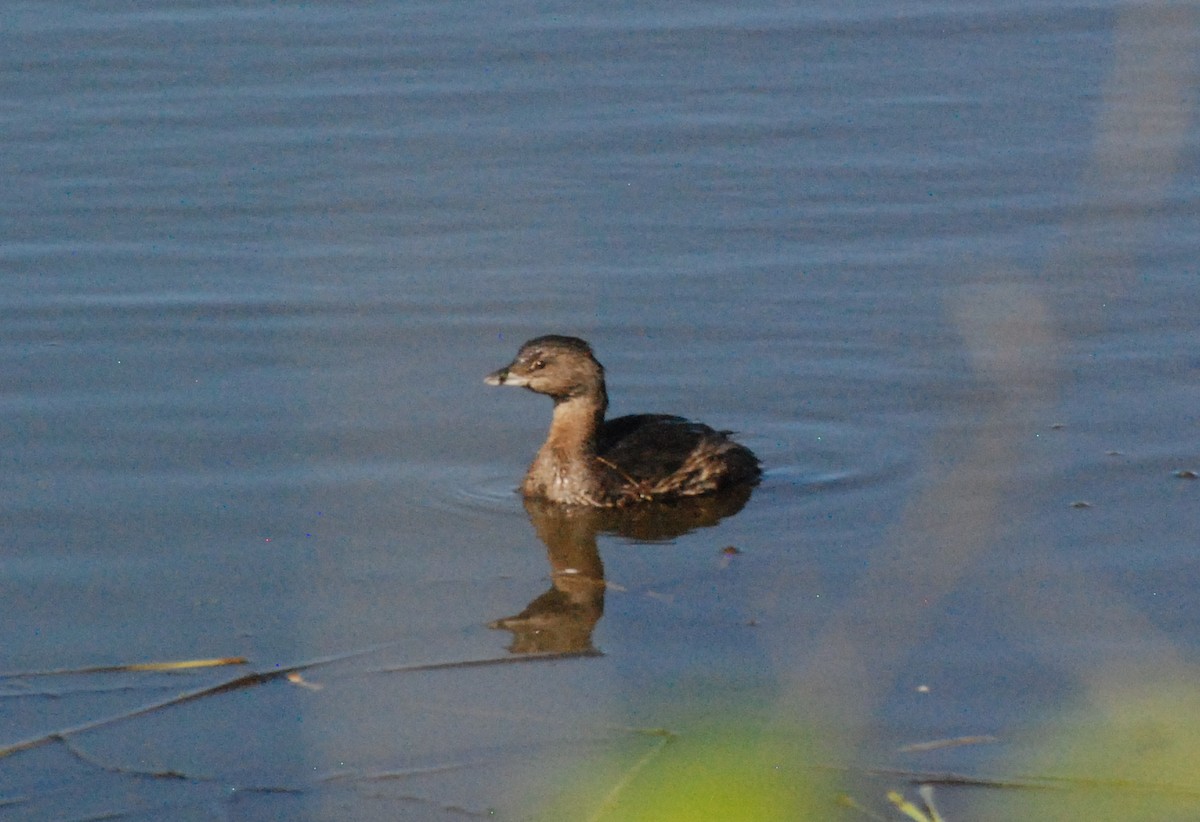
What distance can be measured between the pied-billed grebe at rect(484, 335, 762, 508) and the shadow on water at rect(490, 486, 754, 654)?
6 centimetres

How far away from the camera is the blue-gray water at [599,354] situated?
6.68 metres

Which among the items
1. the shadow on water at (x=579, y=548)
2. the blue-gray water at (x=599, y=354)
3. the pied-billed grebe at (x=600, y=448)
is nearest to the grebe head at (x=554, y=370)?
the pied-billed grebe at (x=600, y=448)

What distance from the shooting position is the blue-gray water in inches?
263

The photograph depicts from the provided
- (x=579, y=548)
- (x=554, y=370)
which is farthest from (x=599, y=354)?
(x=579, y=548)

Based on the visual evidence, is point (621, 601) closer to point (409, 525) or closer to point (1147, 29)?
point (409, 525)

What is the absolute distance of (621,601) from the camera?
7.75 m

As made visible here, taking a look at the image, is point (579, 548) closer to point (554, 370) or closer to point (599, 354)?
point (554, 370)

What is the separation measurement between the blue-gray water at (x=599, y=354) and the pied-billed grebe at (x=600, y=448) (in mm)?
229

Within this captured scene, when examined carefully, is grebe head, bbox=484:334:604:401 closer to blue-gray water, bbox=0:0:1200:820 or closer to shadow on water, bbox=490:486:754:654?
blue-gray water, bbox=0:0:1200:820

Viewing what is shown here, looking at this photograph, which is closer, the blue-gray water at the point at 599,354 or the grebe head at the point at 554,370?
the blue-gray water at the point at 599,354

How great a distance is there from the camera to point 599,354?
10.3 meters

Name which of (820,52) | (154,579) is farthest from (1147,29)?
(154,579)

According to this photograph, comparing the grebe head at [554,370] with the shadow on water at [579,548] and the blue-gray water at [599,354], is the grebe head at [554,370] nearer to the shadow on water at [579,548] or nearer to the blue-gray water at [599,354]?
the blue-gray water at [599,354]

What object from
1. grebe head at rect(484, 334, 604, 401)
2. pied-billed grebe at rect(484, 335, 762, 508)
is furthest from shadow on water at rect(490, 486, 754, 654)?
grebe head at rect(484, 334, 604, 401)
